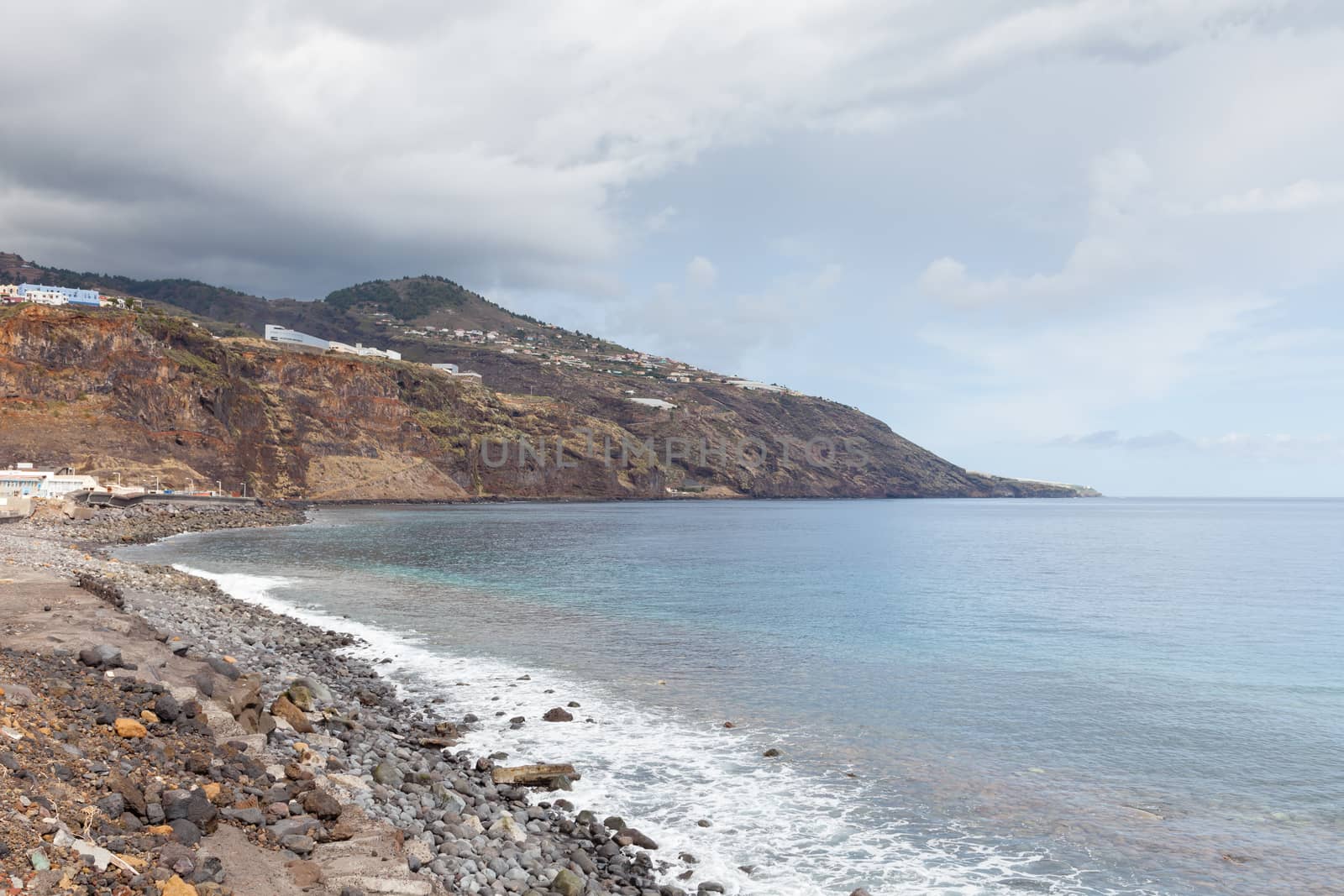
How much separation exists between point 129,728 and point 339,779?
9.29ft

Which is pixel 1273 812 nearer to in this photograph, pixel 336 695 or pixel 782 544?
pixel 336 695

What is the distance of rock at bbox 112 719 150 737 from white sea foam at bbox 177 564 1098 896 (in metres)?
6.26

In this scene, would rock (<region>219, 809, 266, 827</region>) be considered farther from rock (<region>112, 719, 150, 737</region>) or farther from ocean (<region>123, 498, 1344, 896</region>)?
ocean (<region>123, 498, 1344, 896</region>)

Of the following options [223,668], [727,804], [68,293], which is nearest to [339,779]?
[727,804]

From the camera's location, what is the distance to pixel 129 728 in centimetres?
1012

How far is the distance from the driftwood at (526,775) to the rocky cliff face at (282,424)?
10201 centimetres

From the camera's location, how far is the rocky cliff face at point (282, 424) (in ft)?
314

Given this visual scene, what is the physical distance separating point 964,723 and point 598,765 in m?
8.67

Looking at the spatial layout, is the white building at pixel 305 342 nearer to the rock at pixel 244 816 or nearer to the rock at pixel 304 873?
the rock at pixel 244 816

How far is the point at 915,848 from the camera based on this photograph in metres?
11.6

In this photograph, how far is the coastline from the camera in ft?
28.7

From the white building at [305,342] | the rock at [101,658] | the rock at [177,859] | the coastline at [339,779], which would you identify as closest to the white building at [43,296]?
the white building at [305,342]

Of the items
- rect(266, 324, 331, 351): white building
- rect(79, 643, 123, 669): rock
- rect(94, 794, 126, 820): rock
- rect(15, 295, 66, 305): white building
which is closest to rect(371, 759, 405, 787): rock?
rect(94, 794, 126, 820): rock

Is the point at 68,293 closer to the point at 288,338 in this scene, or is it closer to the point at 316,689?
the point at 288,338
